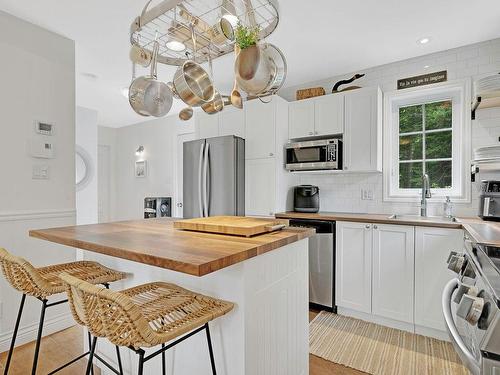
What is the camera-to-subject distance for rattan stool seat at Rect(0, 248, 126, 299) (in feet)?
4.25

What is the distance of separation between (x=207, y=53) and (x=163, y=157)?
3598 millimetres

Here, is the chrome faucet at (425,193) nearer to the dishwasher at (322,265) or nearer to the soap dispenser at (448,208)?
the soap dispenser at (448,208)

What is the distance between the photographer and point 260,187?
10.3ft

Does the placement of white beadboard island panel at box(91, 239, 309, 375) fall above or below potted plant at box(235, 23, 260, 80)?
below

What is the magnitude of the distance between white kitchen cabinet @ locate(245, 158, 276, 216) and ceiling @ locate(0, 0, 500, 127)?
3.50ft

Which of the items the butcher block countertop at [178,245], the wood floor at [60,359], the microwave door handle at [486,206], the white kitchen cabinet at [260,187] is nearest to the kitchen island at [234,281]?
the butcher block countertop at [178,245]

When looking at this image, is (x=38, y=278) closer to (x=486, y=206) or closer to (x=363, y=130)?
(x=363, y=130)

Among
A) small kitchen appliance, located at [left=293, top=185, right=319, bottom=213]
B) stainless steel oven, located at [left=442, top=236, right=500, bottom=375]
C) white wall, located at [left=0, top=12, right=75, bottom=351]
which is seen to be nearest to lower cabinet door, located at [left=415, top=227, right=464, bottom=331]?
stainless steel oven, located at [left=442, top=236, right=500, bottom=375]

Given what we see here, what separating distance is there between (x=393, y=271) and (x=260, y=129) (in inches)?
74.2

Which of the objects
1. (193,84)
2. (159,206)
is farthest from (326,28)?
(159,206)

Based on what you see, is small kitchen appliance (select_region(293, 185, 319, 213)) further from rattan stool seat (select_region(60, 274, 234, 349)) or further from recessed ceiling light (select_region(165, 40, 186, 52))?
rattan stool seat (select_region(60, 274, 234, 349))

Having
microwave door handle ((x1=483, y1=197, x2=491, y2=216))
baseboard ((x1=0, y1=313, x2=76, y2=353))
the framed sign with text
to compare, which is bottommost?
baseboard ((x1=0, y1=313, x2=76, y2=353))

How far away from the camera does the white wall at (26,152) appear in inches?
82.9

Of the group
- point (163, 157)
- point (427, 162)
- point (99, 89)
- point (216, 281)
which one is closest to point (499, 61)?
point (427, 162)
